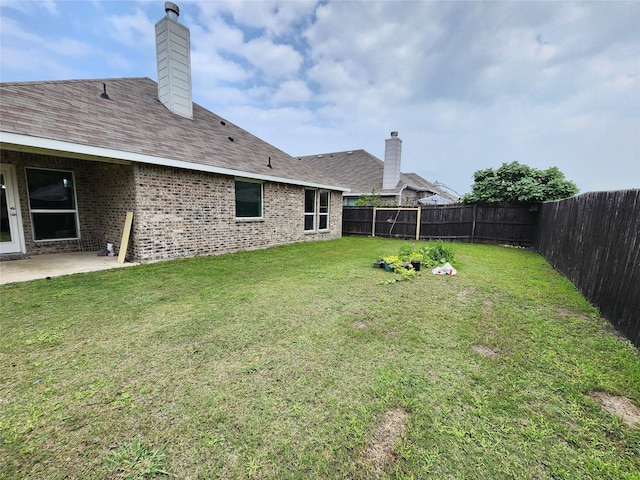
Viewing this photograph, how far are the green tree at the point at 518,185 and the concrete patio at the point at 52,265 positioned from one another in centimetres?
1264

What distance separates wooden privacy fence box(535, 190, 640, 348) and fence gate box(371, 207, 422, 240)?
6737 mm

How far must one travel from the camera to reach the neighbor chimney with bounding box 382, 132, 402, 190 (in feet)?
51.3

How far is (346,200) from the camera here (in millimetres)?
17938

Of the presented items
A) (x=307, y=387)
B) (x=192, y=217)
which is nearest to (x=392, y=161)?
(x=192, y=217)

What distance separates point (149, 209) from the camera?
6.12 m

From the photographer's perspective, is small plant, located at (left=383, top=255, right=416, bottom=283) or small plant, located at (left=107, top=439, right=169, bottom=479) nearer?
small plant, located at (left=107, top=439, right=169, bottom=479)

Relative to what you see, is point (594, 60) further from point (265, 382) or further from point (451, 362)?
point (265, 382)

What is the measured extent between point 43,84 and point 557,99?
629 inches

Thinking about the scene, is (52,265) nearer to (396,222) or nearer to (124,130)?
(124,130)

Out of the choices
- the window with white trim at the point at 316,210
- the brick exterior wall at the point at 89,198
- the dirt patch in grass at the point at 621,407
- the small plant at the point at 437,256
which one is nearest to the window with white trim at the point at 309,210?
the window with white trim at the point at 316,210

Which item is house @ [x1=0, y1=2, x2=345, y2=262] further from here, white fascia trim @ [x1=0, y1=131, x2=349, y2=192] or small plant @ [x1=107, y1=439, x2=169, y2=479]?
small plant @ [x1=107, y1=439, x2=169, y2=479]

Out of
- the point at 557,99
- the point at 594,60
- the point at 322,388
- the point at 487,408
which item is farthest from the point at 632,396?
the point at 557,99

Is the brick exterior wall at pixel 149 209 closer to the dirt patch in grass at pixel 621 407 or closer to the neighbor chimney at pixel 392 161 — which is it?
the dirt patch in grass at pixel 621 407

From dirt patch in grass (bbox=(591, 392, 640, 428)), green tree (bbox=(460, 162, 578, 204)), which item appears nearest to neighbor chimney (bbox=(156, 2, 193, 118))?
dirt patch in grass (bbox=(591, 392, 640, 428))
